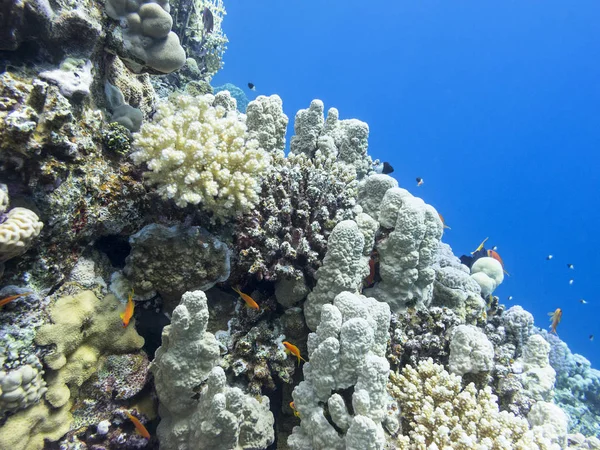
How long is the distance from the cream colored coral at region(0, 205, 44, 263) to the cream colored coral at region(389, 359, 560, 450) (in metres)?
3.39

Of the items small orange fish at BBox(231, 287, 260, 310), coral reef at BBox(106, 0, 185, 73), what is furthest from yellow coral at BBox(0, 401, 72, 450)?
coral reef at BBox(106, 0, 185, 73)

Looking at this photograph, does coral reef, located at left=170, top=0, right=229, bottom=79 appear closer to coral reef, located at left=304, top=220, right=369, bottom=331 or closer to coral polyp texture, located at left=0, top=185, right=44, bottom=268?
coral reef, located at left=304, top=220, right=369, bottom=331

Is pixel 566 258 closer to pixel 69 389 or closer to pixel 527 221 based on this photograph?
pixel 527 221

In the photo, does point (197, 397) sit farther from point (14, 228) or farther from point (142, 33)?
point (142, 33)

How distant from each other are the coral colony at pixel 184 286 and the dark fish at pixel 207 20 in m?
4.78

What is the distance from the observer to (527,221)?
350 ft

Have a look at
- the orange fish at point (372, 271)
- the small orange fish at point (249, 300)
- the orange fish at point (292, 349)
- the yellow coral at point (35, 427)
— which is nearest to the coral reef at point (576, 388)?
the orange fish at point (372, 271)

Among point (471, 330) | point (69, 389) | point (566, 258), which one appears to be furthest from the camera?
point (566, 258)

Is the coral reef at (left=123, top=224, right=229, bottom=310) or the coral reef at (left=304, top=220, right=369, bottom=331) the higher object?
the coral reef at (left=304, top=220, right=369, bottom=331)

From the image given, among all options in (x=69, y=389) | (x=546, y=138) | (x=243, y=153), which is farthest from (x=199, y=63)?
(x=546, y=138)

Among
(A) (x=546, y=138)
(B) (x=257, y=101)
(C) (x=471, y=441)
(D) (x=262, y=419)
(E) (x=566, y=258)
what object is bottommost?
(D) (x=262, y=419)

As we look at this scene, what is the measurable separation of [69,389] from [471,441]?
3400 millimetres

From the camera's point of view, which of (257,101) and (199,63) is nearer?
(257,101)

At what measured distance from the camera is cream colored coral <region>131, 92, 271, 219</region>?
297cm
